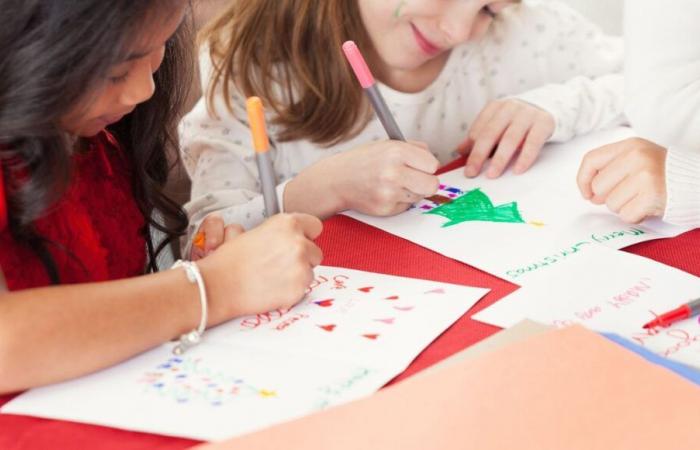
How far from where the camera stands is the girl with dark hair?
55cm

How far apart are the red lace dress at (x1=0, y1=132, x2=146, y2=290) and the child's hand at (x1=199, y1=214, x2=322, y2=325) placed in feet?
0.53

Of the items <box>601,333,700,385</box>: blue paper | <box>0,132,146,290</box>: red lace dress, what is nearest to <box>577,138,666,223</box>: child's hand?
<box>601,333,700,385</box>: blue paper

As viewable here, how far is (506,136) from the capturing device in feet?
2.99

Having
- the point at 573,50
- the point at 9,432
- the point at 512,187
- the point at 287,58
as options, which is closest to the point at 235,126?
the point at 287,58

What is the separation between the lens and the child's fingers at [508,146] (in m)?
0.89

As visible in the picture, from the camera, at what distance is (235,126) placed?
1021 mm

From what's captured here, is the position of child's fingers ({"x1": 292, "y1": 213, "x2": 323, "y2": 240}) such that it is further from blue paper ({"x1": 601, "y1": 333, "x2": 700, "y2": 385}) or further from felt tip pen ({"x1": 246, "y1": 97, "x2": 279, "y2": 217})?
blue paper ({"x1": 601, "y1": 333, "x2": 700, "y2": 385})

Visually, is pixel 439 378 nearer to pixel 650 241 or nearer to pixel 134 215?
pixel 650 241

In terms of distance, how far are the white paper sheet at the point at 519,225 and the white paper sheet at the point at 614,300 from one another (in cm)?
3

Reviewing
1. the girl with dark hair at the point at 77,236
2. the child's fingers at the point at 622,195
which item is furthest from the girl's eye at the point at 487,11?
the girl with dark hair at the point at 77,236

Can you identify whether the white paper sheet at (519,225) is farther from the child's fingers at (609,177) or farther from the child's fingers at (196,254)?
the child's fingers at (196,254)

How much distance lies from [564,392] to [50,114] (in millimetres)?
391

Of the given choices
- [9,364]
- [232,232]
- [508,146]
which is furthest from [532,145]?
[9,364]

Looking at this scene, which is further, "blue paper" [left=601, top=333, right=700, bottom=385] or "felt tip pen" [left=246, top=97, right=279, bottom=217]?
"felt tip pen" [left=246, top=97, right=279, bottom=217]
